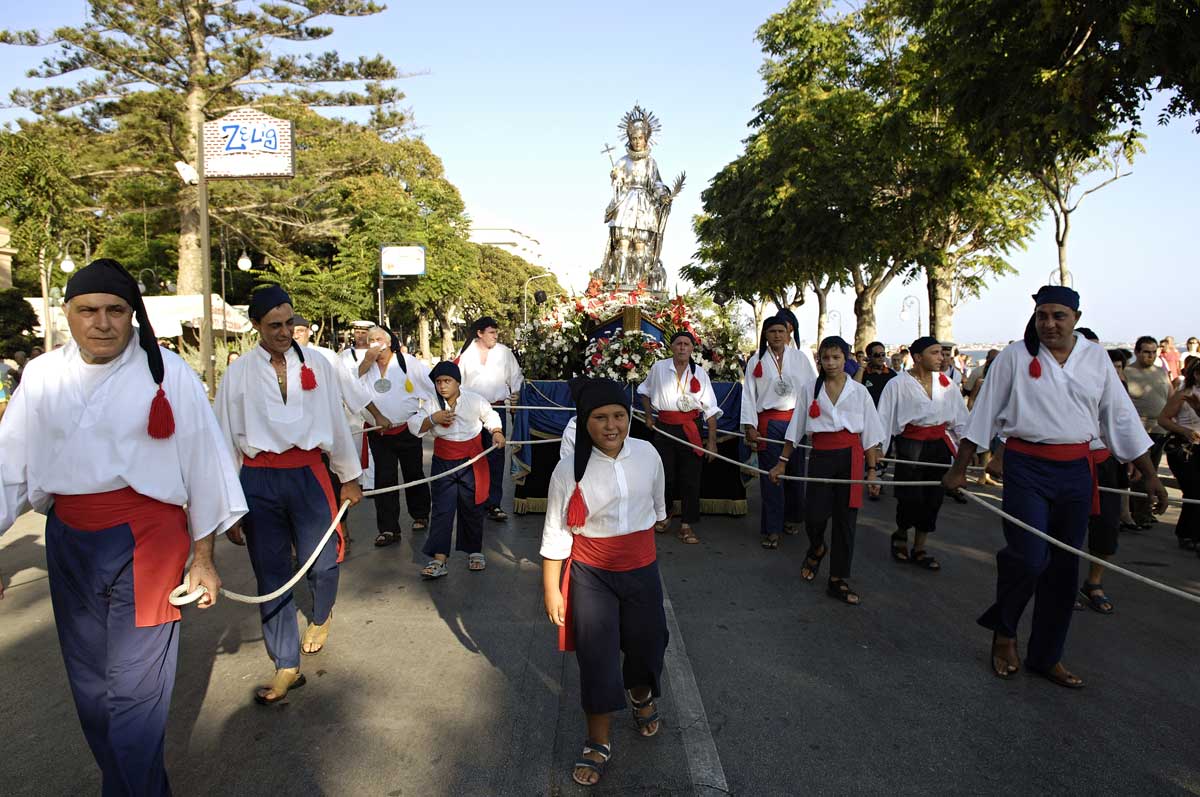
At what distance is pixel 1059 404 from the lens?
13.6 feet

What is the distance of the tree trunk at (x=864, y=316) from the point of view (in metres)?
23.5

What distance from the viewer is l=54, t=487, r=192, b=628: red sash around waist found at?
274 centimetres

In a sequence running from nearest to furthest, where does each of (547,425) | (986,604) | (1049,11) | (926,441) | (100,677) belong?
(100,677) → (986,604) → (926,441) → (1049,11) → (547,425)

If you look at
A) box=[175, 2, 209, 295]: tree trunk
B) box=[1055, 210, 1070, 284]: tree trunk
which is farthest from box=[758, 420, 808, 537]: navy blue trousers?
box=[175, 2, 209, 295]: tree trunk

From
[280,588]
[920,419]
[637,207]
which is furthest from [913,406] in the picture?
[637,207]

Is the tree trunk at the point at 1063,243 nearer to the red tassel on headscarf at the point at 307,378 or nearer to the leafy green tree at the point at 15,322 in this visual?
the red tassel on headscarf at the point at 307,378

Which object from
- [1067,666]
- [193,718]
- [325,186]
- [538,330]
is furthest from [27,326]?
[1067,666]

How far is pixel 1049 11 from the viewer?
24.3ft

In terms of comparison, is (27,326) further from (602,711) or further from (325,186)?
(602,711)

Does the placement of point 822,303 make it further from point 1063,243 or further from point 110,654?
point 110,654

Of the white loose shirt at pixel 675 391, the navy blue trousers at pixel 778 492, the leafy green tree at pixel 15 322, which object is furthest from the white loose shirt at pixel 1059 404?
the leafy green tree at pixel 15 322

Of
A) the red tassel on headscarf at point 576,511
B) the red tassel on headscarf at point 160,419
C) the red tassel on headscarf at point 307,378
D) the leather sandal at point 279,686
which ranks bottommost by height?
the leather sandal at point 279,686

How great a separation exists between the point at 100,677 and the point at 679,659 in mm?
2850

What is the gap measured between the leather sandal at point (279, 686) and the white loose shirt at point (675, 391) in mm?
4293
